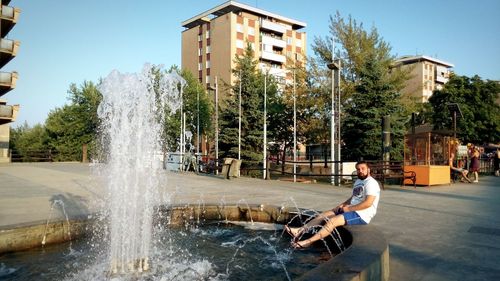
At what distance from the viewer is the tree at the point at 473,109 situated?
33.1 metres

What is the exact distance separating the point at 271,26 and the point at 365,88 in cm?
4766

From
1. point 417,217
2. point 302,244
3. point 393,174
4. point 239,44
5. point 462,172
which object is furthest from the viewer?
point 239,44

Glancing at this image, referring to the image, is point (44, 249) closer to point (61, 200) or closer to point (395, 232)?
point (61, 200)

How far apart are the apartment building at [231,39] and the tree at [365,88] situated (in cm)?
3489

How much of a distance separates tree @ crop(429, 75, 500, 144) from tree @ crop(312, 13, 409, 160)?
34.2ft

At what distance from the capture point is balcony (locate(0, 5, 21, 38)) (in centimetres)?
3531

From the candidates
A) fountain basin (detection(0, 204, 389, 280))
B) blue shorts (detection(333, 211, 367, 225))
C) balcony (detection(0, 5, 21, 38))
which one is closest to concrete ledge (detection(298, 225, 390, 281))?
fountain basin (detection(0, 204, 389, 280))

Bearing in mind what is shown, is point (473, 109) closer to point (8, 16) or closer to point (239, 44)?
point (239, 44)

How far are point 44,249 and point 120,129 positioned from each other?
245cm

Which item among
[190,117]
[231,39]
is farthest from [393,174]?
[231,39]

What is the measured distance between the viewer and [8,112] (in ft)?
113

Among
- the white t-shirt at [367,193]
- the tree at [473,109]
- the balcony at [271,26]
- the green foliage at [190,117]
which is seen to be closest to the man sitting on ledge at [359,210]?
the white t-shirt at [367,193]

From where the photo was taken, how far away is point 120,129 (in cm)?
725

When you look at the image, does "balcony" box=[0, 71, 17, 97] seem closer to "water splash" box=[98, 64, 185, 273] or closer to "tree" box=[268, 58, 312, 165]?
"tree" box=[268, 58, 312, 165]
